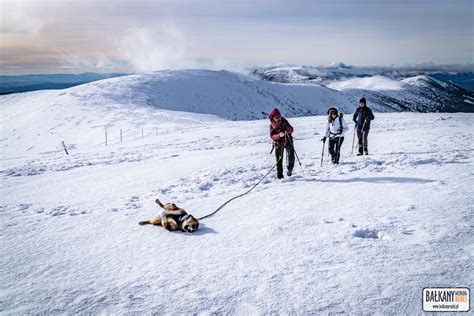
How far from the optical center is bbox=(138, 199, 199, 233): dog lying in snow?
6234mm

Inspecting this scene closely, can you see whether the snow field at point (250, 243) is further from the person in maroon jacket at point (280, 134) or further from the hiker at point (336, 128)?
the hiker at point (336, 128)

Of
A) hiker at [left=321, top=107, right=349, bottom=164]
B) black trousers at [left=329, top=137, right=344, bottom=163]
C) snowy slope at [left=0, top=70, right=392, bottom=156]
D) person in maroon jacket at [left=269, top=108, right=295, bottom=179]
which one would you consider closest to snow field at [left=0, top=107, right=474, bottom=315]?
black trousers at [left=329, top=137, right=344, bottom=163]

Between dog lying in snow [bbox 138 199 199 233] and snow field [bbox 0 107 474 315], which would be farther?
dog lying in snow [bbox 138 199 199 233]

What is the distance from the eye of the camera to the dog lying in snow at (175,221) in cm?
623

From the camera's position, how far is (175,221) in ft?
20.9

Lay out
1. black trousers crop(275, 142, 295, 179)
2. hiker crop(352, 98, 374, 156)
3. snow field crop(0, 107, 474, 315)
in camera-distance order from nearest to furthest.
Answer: snow field crop(0, 107, 474, 315)
black trousers crop(275, 142, 295, 179)
hiker crop(352, 98, 374, 156)

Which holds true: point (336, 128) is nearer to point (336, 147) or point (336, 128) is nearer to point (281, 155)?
point (336, 147)

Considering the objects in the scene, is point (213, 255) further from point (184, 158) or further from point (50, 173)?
point (50, 173)

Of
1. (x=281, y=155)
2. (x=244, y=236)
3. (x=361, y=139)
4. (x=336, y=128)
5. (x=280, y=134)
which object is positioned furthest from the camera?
(x=361, y=139)

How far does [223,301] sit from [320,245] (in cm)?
208

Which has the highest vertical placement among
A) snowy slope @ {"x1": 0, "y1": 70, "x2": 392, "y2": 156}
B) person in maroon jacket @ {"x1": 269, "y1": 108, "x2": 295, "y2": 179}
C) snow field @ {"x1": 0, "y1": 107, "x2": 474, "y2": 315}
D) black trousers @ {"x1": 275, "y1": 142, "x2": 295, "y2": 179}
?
snowy slope @ {"x1": 0, "y1": 70, "x2": 392, "y2": 156}

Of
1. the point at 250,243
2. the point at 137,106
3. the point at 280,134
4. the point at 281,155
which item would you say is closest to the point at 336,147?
the point at 281,155

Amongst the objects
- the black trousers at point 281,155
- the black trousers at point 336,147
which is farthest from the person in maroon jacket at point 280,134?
the black trousers at point 336,147

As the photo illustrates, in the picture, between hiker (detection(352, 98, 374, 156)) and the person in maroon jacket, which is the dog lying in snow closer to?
the person in maroon jacket
